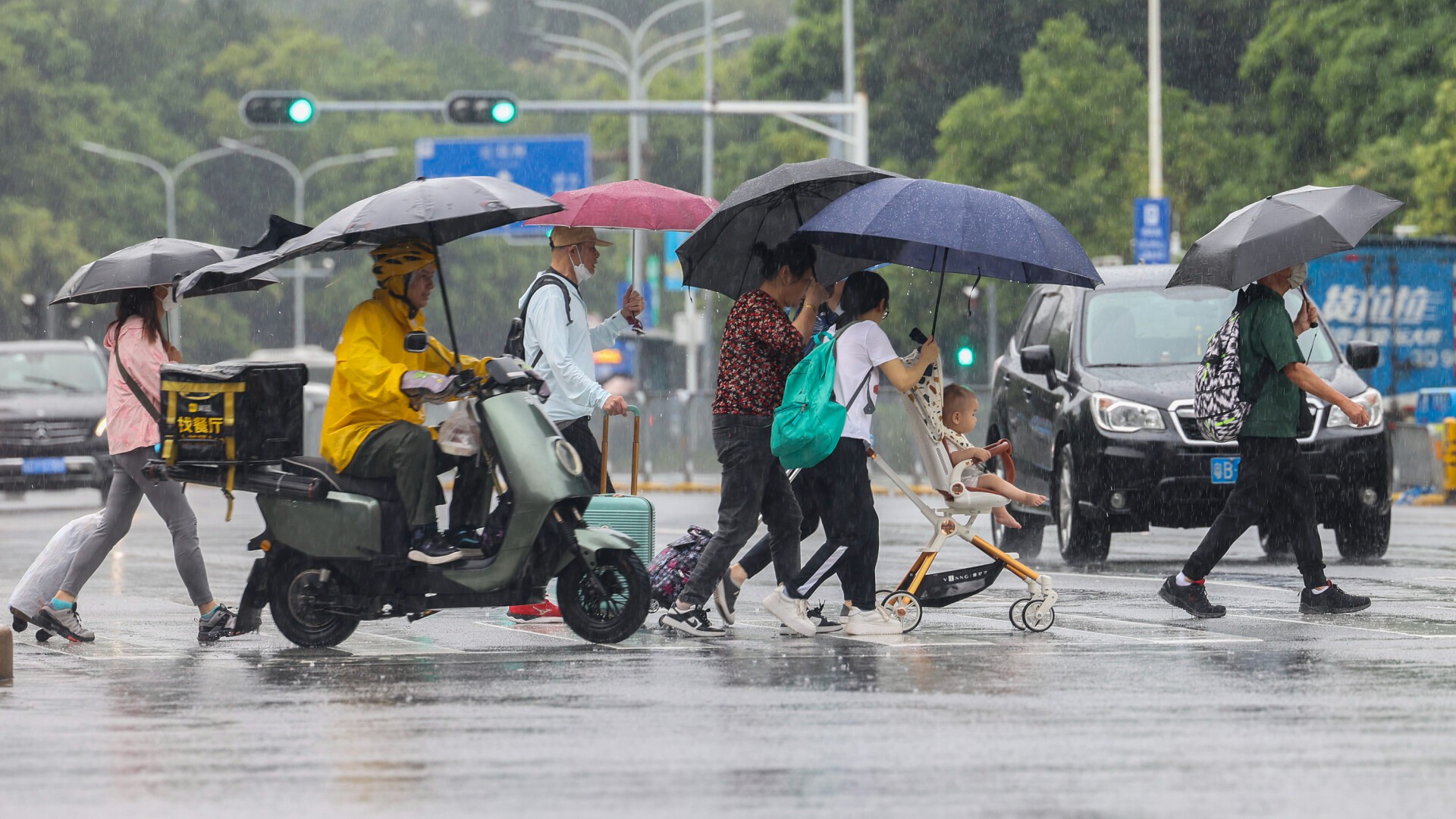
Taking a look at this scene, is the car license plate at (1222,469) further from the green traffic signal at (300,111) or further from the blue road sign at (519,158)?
the blue road sign at (519,158)

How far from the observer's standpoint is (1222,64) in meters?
53.0

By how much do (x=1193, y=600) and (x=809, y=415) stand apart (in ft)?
7.76

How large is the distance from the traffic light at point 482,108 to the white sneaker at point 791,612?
18.4 meters

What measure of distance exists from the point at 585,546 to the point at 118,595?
455 cm

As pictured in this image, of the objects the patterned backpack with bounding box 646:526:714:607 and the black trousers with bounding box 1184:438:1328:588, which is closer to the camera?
the patterned backpack with bounding box 646:526:714:607

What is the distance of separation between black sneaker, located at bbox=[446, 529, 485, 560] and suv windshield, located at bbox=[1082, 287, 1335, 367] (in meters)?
6.28

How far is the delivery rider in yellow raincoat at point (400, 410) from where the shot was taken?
9.98 meters

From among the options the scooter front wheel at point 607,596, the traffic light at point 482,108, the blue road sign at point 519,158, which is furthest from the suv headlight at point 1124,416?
the blue road sign at point 519,158

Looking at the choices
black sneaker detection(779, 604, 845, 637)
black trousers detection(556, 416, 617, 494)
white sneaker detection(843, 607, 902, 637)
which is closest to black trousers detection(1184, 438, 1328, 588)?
white sneaker detection(843, 607, 902, 637)

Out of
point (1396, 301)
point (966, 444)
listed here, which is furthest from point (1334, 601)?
point (1396, 301)

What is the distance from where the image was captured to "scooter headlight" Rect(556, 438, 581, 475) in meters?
10.1

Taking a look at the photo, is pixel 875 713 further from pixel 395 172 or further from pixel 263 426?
pixel 395 172

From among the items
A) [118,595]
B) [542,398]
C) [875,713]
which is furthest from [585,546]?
[118,595]

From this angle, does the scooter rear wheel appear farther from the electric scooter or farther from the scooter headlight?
the scooter headlight
